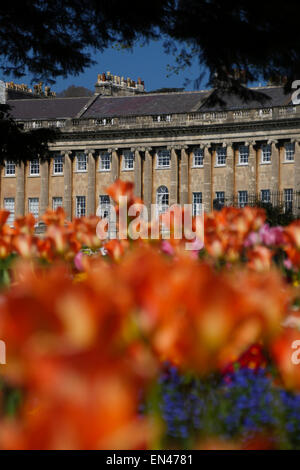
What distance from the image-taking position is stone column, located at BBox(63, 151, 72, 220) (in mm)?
72875

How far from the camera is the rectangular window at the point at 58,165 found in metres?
74.9

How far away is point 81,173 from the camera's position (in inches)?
2916

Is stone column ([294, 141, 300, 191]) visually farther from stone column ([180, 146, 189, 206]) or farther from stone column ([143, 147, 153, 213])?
stone column ([143, 147, 153, 213])

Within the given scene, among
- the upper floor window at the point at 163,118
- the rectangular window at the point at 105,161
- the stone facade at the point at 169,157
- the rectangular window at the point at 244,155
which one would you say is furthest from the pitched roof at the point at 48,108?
the rectangular window at the point at 244,155

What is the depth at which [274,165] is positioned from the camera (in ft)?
214

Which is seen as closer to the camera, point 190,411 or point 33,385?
point 33,385

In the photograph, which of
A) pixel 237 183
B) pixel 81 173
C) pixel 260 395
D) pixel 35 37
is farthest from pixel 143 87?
pixel 260 395

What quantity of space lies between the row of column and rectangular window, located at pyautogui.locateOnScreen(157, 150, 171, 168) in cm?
82

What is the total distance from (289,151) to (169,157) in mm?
12069

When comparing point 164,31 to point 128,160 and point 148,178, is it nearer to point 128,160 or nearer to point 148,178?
point 148,178

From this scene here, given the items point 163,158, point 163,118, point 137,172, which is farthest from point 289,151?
point 137,172

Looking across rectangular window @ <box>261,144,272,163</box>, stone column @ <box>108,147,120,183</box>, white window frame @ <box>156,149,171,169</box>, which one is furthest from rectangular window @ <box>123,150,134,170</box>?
rectangular window @ <box>261,144,272,163</box>

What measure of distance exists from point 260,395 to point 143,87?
3409 inches

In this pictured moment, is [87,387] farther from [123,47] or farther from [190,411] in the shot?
[123,47]
